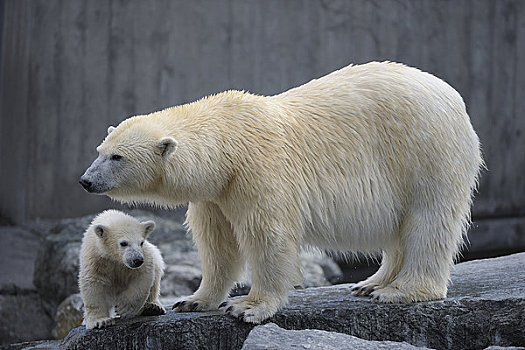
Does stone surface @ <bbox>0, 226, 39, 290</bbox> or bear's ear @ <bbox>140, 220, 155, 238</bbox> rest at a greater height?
bear's ear @ <bbox>140, 220, 155, 238</bbox>

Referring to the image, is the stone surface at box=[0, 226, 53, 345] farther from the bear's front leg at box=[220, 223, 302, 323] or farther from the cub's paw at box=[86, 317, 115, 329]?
the bear's front leg at box=[220, 223, 302, 323]

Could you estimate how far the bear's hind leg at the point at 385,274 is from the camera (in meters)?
4.72

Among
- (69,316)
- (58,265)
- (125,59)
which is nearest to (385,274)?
(69,316)

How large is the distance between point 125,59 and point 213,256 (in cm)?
513

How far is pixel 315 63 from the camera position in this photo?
988cm

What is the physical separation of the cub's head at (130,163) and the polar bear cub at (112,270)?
0.29 metres

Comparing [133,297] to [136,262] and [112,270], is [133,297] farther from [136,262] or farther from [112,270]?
[136,262]

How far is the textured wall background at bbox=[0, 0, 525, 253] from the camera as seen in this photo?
29.3ft

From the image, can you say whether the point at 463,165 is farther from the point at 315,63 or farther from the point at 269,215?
the point at 315,63

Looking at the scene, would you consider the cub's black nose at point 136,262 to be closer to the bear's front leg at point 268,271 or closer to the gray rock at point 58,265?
the bear's front leg at point 268,271

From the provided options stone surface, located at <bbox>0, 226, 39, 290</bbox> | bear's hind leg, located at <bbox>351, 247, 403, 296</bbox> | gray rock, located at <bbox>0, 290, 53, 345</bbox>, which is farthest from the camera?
stone surface, located at <bbox>0, 226, 39, 290</bbox>

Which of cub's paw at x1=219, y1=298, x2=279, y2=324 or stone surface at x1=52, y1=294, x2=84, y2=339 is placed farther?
stone surface at x1=52, y1=294, x2=84, y2=339

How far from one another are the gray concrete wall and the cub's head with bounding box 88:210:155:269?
188 inches

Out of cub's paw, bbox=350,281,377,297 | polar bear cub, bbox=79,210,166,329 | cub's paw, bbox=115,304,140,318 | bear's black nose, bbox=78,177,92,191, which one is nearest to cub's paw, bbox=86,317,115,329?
polar bear cub, bbox=79,210,166,329
